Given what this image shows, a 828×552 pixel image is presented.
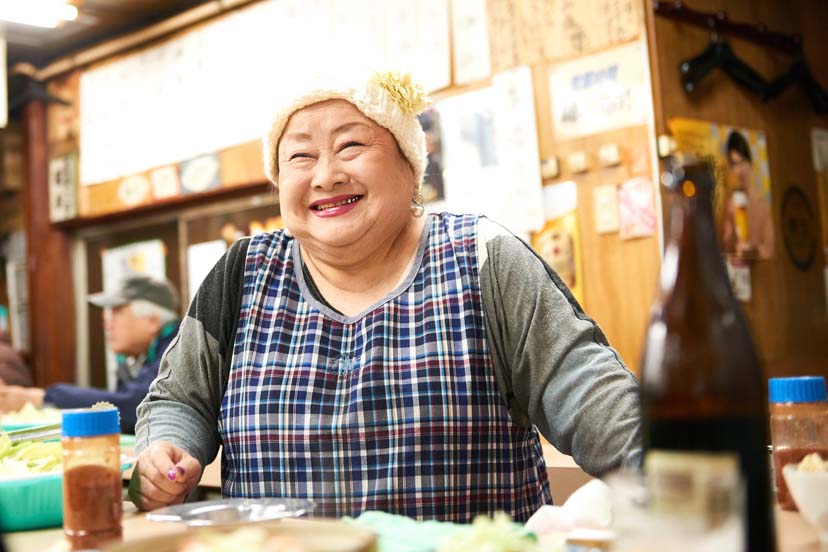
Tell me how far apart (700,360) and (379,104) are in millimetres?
1107

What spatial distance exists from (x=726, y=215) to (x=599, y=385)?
2219 mm

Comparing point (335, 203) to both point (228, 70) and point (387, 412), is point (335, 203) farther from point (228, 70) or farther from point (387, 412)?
point (228, 70)

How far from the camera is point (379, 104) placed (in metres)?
1.69

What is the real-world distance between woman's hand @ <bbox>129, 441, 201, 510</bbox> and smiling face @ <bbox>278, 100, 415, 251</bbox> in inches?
19.4

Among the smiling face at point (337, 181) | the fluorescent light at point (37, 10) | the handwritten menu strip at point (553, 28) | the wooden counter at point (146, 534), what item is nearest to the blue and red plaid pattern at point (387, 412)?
the smiling face at point (337, 181)

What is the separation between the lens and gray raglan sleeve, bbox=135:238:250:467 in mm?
1583

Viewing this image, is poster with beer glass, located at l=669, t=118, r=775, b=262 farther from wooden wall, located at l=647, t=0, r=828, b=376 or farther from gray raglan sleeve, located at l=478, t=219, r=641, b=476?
gray raglan sleeve, located at l=478, t=219, r=641, b=476

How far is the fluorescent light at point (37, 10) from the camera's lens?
125 inches

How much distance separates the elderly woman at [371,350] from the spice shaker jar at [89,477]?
281 millimetres

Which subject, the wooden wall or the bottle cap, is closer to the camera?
the bottle cap

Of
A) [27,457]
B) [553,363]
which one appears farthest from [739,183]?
[27,457]

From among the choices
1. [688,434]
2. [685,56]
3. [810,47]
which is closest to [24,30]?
[685,56]

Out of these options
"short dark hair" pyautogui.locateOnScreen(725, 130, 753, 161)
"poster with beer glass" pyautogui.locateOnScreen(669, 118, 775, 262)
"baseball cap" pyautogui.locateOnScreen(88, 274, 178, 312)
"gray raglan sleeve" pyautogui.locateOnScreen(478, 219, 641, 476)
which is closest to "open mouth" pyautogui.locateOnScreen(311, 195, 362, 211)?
"gray raglan sleeve" pyautogui.locateOnScreen(478, 219, 641, 476)

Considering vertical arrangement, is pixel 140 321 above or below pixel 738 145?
below
